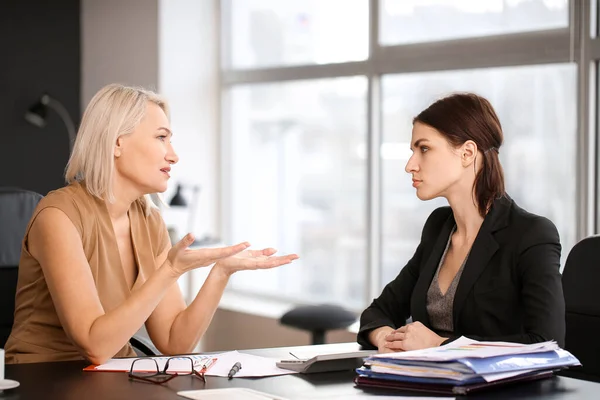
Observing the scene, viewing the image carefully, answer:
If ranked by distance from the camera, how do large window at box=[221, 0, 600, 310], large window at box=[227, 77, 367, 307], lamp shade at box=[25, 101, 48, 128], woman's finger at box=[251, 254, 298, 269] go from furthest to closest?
1. lamp shade at box=[25, 101, 48, 128]
2. large window at box=[227, 77, 367, 307]
3. large window at box=[221, 0, 600, 310]
4. woman's finger at box=[251, 254, 298, 269]

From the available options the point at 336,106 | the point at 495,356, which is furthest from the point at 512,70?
the point at 495,356

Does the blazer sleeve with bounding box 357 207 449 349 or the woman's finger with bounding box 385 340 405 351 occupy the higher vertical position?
the blazer sleeve with bounding box 357 207 449 349

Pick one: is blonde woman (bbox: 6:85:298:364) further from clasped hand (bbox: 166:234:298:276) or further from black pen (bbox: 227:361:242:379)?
black pen (bbox: 227:361:242:379)

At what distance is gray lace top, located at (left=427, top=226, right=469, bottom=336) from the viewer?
8.35 feet

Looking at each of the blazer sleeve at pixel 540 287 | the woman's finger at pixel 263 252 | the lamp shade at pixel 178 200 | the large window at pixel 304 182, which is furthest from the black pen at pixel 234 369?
the lamp shade at pixel 178 200

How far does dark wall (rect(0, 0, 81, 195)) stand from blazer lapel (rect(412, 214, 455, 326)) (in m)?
3.96

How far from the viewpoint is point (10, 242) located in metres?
2.88

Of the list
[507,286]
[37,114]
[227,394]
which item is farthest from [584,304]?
[37,114]

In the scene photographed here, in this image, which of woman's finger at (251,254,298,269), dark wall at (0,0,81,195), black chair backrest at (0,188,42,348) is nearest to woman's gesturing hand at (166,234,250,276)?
woman's finger at (251,254,298,269)

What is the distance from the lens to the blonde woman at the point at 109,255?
7.68 ft

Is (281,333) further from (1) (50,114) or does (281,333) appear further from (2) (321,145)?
(1) (50,114)

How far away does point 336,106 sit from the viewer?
17.1 feet

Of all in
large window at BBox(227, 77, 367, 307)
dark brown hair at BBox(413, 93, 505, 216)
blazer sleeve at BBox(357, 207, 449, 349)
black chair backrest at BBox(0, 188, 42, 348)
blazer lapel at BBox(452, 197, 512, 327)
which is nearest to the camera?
blazer lapel at BBox(452, 197, 512, 327)

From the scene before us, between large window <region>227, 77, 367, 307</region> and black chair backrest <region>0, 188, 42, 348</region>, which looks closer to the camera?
black chair backrest <region>0, 188, 42, 348</region>
